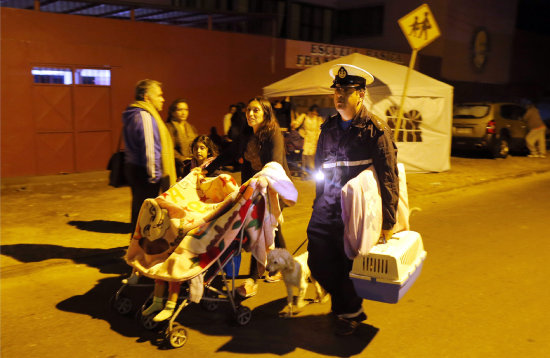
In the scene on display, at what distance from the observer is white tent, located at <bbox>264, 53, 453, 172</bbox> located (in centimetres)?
1210

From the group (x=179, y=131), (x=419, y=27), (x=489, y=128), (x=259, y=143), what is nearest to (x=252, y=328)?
(x=259, y=143)

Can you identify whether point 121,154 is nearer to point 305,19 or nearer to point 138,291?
point 138,291

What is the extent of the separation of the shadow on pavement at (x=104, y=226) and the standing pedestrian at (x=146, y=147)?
187cm

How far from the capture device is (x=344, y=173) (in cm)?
405

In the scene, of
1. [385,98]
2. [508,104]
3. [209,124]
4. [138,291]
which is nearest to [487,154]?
[508,104]

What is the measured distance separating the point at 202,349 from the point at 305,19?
19.7 metres

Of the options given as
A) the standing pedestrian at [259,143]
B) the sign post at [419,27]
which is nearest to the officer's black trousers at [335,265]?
the standing pedestrian at [259,143]

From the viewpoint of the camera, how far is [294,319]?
4.55 metres

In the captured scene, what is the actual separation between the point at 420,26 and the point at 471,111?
8.32 meters

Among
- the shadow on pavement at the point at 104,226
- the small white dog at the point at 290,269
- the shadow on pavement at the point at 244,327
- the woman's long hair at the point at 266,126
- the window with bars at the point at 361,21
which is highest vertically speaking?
the window with bars at the point at 361,21

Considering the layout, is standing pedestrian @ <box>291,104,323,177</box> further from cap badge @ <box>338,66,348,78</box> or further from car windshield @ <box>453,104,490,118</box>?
cap badge @ <box>338,66,348,78</box>

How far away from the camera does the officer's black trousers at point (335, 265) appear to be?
4129 mm

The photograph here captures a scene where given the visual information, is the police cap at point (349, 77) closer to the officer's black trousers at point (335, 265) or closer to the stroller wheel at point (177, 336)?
the officer's black trousers at point (335, 265)

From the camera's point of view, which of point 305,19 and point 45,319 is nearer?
point 45,319
